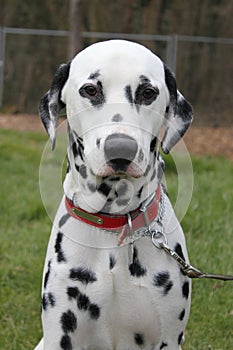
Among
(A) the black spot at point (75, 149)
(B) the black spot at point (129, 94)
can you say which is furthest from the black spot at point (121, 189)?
(B) the black spot at point (129, 94)

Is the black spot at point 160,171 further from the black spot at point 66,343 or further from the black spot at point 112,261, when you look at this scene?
the black spot at point 66,343

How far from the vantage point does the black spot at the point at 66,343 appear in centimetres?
295

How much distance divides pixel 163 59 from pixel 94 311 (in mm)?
10620

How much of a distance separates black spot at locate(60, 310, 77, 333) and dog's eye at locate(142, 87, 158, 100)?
0.94m

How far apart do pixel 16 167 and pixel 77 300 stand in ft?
17.0

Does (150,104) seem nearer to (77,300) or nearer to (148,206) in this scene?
(148,206)

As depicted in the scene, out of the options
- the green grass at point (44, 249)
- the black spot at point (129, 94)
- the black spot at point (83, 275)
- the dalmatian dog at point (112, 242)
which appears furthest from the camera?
the green grass at point (44, 249)

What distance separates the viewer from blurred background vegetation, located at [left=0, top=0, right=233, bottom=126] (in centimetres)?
1331

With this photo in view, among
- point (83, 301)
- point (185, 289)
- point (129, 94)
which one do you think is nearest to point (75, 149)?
point (129, 94)

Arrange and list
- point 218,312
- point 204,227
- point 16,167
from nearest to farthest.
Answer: point 218,312 → point 204,227 → point 16,167

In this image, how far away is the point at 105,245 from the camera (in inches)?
118

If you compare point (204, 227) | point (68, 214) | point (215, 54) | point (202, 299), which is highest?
point (68, 214)

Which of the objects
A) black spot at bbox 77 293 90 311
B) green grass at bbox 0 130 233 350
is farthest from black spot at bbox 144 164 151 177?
green grass at bbox 0 130 233 350

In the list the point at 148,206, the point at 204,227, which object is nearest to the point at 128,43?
the point at 148,206
